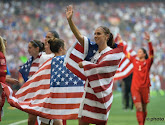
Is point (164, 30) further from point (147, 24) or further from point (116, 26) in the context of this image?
point (116, 26)

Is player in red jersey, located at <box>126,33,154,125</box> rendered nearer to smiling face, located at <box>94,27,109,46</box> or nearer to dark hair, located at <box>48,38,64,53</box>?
dark hair, located at <box>48,38,64,53</box>

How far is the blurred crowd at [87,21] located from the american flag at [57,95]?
25.2 metres

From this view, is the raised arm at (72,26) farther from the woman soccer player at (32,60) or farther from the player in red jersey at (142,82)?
the player in red jersey at (142,82)

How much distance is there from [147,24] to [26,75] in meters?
33.5

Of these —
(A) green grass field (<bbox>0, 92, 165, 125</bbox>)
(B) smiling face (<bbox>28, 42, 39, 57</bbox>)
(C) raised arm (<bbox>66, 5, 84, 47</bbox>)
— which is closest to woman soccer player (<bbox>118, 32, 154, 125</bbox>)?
(A) green grass field (<bbox>0, 92, 165, 125</bbox>)

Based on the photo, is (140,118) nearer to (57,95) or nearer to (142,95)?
(142,95)

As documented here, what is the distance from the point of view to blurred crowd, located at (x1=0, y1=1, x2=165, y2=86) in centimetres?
3472

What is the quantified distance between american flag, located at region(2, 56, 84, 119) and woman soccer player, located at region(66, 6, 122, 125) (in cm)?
96

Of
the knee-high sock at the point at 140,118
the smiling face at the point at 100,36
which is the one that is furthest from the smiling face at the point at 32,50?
the knee-high sock at the point at 140,118

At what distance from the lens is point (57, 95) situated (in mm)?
6598

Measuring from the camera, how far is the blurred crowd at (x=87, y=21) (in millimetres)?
34719

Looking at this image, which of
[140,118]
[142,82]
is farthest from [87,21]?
[140,118]

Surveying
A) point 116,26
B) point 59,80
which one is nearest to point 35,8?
point 116,26

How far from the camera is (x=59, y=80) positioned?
21.7 feet
